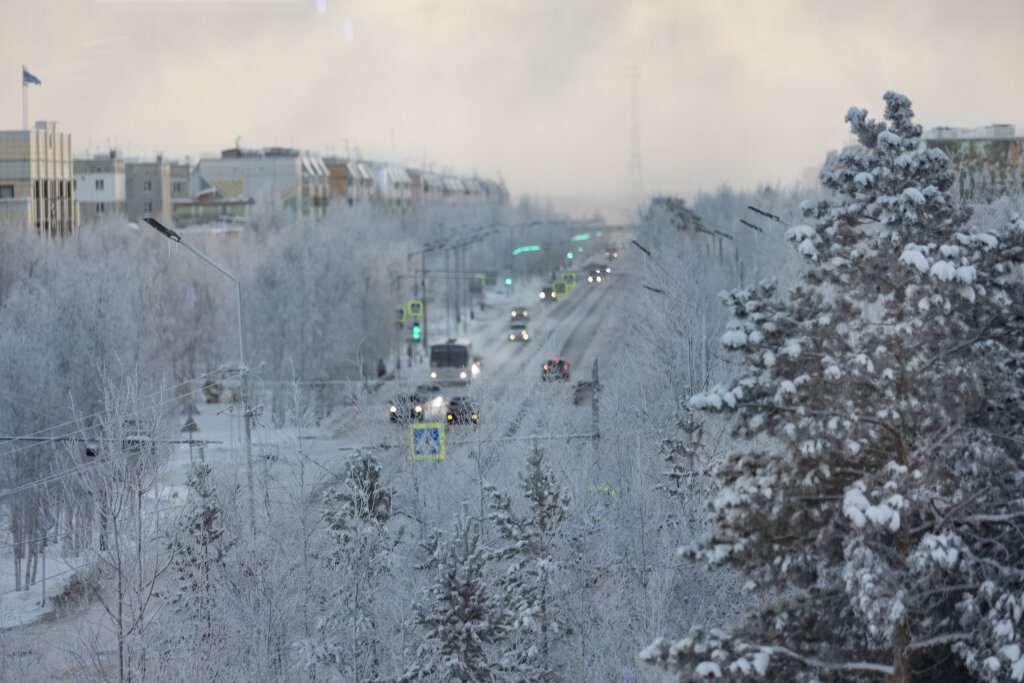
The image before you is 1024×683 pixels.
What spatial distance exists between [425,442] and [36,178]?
1125 inches

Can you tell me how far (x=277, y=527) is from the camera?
16.6 metres

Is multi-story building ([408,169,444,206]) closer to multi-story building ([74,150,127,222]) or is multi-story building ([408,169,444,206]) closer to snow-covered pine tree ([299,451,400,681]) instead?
multi-story building ([74,150,127,222])

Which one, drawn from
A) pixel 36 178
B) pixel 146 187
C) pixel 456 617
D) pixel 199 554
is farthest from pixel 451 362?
pixel 146 187

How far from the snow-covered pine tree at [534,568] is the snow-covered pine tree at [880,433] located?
5.83m

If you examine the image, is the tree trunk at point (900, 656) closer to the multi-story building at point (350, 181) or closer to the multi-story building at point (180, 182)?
the multi-story building at point (180, 182)

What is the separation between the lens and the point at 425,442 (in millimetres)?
18969

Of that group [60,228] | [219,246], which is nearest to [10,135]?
[60,228]

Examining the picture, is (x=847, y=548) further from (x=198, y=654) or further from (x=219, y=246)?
(x=219, y=246)

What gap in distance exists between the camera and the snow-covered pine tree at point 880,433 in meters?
7.80

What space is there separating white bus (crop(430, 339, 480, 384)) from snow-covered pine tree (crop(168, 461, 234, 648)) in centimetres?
2045

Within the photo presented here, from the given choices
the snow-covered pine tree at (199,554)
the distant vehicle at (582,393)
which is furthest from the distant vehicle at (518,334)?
the snow-covered pine tree at (199,554)

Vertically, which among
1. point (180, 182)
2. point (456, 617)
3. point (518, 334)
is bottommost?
point (456, 617)

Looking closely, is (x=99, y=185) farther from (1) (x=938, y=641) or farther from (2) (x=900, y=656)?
(1) (x=938, y=641)

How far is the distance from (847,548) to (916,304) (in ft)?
5.76
